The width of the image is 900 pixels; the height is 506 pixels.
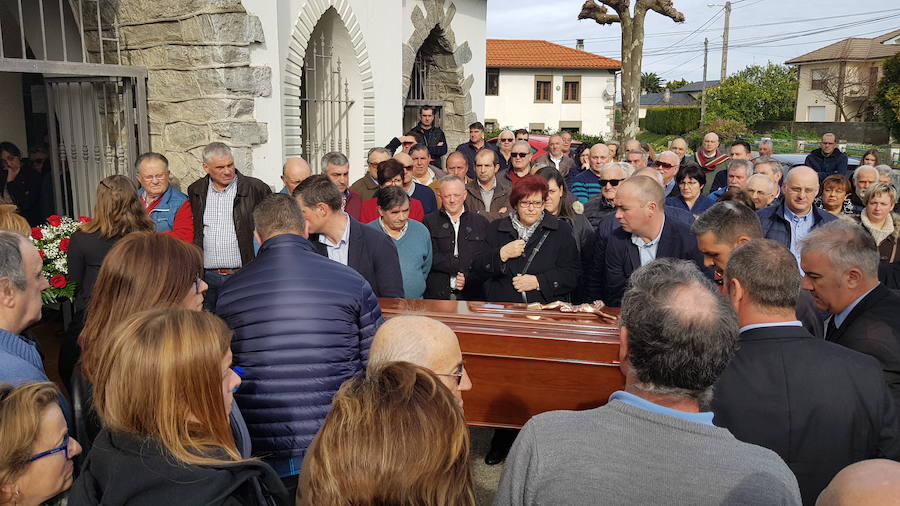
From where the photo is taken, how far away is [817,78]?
41.6 metres

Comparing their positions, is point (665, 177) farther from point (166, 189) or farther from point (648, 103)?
point (648, 103)

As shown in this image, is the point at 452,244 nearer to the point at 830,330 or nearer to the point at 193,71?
the point at 830,330

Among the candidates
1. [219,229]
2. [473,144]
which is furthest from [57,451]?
[473,144]

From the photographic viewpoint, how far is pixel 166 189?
472 centimetres

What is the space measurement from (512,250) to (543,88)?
119 feet

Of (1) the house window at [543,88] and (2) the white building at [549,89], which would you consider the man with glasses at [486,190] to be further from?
(1) the house window at [543,88]

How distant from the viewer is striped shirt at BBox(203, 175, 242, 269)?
4.71 metres

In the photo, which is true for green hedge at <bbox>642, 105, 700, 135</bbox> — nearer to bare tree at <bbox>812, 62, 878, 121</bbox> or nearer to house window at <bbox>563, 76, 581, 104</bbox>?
bare tree at <bbox>812, 62, 878, 121</bbox>

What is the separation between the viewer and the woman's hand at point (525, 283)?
3674mm

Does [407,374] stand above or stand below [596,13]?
below

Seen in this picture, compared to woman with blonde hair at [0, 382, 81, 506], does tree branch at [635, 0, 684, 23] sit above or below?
above

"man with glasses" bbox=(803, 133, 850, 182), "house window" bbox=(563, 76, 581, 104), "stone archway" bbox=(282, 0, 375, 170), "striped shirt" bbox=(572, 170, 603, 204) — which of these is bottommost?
"striped shirt" bbox=(572, 170, 603, 204)

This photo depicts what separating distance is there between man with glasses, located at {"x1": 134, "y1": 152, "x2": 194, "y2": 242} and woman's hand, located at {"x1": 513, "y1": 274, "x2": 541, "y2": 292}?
7.85 feet

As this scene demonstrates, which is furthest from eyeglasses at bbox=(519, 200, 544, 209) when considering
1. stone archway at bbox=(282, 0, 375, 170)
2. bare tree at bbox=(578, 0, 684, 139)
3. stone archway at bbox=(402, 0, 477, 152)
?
bare tree at bbox=(578, 0, 684, 139)
